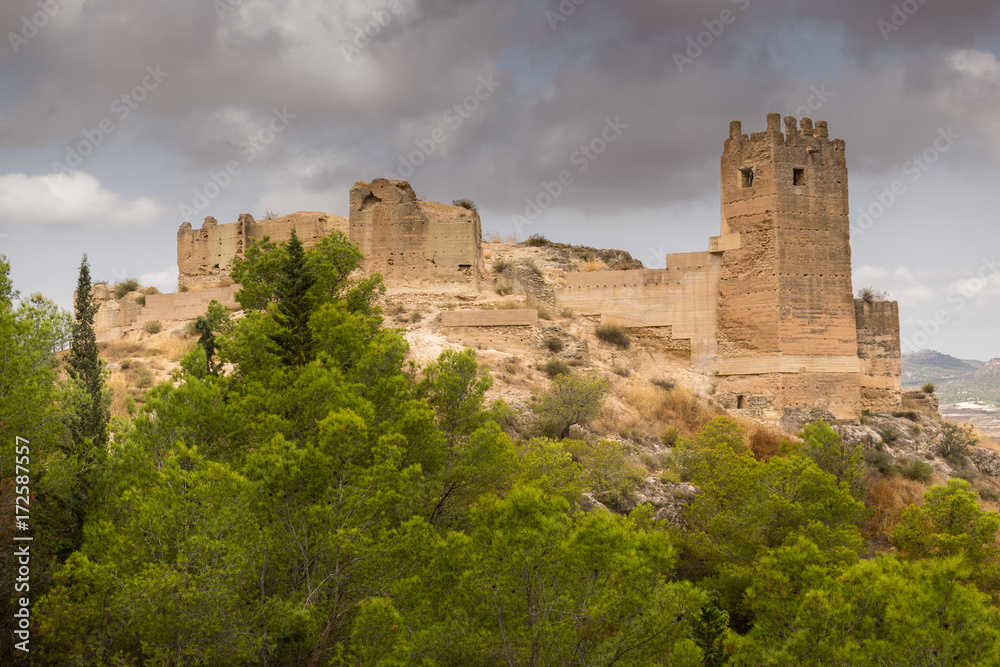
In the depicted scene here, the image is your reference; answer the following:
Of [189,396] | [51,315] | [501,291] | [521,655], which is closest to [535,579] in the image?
Answer: [521,655]

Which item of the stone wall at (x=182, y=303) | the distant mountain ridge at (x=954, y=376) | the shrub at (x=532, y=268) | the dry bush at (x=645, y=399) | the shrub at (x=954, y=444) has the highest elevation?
the shrub at (x=532, y=268)

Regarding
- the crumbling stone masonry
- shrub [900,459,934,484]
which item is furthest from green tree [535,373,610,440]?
shrub [900,459,934,484]

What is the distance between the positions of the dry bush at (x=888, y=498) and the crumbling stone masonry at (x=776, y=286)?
7.46 feet

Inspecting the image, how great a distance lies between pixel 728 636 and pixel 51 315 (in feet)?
30.5

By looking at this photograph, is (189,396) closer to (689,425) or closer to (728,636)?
(728,636)

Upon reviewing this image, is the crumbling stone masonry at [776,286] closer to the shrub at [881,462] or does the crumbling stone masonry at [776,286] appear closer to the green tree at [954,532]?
the shrub at [881,462]

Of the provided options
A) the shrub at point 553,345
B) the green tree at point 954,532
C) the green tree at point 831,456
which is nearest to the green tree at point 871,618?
the green tree at point 954,532

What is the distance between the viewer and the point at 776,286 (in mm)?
22469

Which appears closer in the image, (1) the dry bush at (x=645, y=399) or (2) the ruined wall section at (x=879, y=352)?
(1) the dry bush at (x=645, y=399)

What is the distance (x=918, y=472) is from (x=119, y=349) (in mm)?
21262

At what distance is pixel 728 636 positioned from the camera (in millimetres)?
10586

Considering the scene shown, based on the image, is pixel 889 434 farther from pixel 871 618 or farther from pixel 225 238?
pixel 225 238

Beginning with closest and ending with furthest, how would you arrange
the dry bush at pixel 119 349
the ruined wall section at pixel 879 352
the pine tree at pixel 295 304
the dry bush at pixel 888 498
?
the pine tree at pixel 295 304
the dry bush at pixel 888 498
the dry bush at pixel 119 349
the ruined wall section at pixel 879 352

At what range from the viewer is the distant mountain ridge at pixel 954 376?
283 feet
